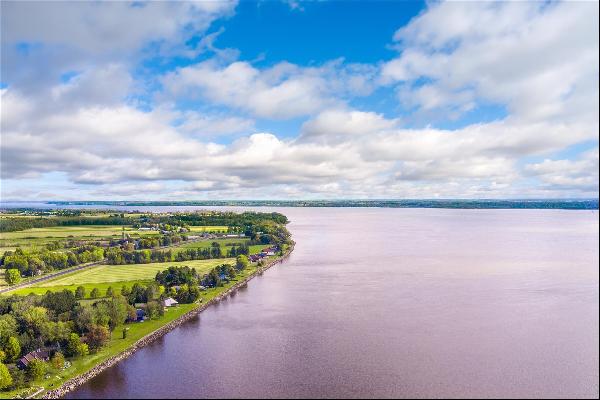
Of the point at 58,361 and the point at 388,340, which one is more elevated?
the point at 58,361

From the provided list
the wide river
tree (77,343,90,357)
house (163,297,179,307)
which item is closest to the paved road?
house (163,297,179,307)

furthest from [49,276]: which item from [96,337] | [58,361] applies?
[58,361]

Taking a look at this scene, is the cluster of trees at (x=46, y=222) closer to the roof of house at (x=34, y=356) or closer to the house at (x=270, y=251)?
the house at (x=270, y=251)

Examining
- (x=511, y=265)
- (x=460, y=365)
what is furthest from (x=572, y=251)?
(x=460, y=365)

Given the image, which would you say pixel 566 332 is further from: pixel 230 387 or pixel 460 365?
pixel 230 387

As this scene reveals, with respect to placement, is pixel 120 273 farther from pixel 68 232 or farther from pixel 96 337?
pixel 68 232

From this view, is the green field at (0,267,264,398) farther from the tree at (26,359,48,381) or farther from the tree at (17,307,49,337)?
the tree at (17,307,49,337)
